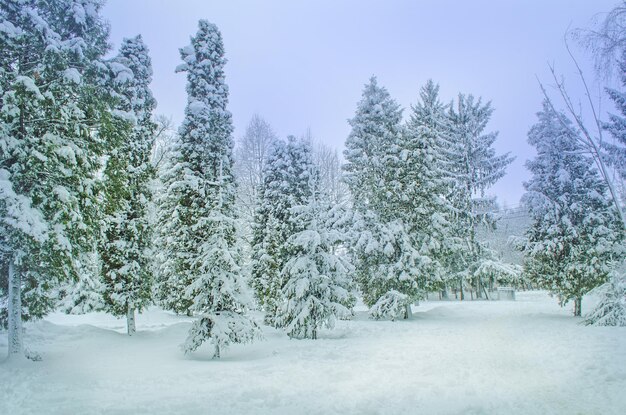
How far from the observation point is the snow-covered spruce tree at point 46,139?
10.0 metres

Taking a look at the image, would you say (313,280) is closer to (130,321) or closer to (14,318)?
(130,321)

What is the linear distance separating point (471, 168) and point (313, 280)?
2170cm

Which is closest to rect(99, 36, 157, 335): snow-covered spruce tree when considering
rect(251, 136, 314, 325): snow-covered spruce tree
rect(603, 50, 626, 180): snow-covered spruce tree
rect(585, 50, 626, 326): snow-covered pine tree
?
rect(251, 136, 314, 325): snow-covered spruce tree

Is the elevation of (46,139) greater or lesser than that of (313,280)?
greater

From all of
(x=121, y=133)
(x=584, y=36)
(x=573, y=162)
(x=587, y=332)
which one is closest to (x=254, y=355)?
(x=121, y=133)

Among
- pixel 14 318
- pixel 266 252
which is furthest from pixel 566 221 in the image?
pixel 14 318

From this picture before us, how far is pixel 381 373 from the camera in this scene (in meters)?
9.48

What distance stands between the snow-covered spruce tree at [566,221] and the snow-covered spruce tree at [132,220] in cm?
2093

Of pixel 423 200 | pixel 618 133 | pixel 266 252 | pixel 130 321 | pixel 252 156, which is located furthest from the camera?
pixel 252 156

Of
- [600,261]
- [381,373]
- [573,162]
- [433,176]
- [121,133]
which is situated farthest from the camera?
[433,176]

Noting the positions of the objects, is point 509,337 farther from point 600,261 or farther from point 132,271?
point 132,271

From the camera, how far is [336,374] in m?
9.59

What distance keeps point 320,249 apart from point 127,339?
31.7 ft

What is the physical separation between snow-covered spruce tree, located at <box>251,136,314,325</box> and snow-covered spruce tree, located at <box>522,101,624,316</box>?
43.8 feet
